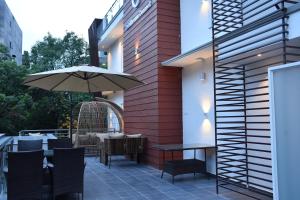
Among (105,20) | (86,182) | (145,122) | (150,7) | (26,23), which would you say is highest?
(26,23)

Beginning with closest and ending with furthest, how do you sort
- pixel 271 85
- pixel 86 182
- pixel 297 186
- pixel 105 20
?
pixel 297 186 < pixel 271 85 < pixel 86 182 < pixel 105 20

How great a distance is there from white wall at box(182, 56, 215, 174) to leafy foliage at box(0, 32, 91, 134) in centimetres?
1055

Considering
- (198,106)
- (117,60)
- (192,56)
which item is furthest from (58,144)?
(117,60)

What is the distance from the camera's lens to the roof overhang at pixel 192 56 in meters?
6.44

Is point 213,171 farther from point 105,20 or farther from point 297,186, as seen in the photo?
point 105,20

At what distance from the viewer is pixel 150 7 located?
354 inches

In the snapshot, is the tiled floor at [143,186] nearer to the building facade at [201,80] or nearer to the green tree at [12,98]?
the building facade at [201,80]

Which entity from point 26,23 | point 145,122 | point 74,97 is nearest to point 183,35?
point 145,122

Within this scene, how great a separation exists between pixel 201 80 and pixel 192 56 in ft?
2.59

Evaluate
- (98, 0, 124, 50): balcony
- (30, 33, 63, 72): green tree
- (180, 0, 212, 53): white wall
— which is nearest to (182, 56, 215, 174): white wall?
(180, 0, 212, 53): white wall

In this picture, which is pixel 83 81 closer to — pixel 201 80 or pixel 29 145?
pixel 29 145

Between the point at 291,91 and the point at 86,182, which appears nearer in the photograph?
the point at 291,91

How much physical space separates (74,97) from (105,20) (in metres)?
7.18

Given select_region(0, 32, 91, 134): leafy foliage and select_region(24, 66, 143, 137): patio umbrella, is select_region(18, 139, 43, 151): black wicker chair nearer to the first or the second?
select_region(24, 66, 143, 137): patio umbrella
